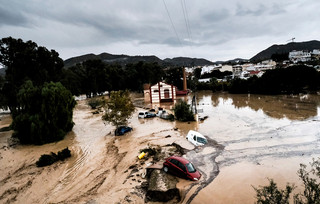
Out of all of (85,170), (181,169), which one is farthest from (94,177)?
(181,169)

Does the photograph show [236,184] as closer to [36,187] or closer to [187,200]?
[187,200]

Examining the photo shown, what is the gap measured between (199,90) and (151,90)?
1359 inches

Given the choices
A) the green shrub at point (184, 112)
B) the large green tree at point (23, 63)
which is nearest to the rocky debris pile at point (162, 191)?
the green shrub at point (184, 112)

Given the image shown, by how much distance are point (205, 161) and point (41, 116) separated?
68.8 ft

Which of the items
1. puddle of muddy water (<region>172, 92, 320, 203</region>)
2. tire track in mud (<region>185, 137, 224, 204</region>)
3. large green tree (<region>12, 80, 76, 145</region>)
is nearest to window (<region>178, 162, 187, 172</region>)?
tire track in mud (<region>185, 137, 224, 204</region>)

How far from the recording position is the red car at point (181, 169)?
12.0 m

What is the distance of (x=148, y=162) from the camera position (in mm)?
15477

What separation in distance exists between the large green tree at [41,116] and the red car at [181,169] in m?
18.3

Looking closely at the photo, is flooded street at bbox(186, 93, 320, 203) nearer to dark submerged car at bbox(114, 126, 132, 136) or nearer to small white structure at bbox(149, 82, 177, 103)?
dark submerged car at bbox(114, 126, 132, 136)

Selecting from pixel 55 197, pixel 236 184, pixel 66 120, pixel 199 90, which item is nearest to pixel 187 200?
pixel 236 184

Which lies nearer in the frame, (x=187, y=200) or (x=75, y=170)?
(x=187, y=200)

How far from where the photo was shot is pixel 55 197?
1197 centimetres

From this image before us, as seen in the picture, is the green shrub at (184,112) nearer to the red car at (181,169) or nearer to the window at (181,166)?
the red car at (181,169)

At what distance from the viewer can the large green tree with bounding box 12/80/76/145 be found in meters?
22.9
